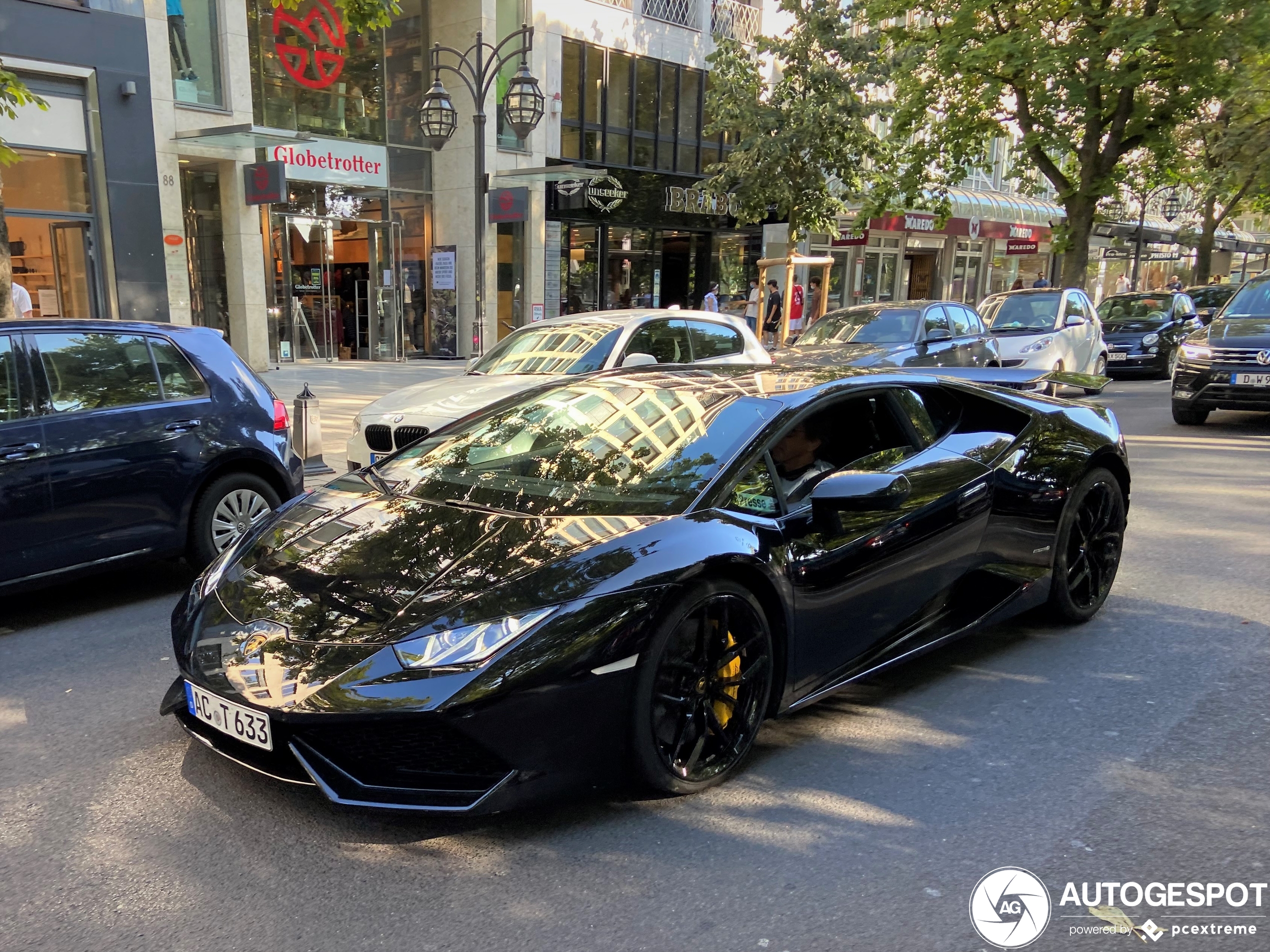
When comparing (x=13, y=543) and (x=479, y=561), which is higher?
(x=479, y=561)

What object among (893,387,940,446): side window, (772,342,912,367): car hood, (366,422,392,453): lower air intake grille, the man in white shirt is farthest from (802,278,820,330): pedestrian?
(893,387,940,446): side window

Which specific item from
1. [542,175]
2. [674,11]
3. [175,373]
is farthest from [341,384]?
[674,11]

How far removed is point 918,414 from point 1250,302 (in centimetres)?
1050

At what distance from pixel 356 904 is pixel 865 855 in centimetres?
148

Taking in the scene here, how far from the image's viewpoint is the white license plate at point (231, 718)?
2.76m

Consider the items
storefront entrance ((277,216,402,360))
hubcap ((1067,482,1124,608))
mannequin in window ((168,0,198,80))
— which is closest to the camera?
hubcap ((1067,482,1124,608))

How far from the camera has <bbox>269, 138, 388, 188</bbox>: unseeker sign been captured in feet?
62.6

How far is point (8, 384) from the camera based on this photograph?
192 inches

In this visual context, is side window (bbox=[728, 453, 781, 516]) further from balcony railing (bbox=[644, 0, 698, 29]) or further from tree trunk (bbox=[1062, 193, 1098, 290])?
balcony railing (bbox=[644, 0, 698, 29])

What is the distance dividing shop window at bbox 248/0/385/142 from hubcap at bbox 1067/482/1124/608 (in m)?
16.9

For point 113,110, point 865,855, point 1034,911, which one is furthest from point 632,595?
point 113,110

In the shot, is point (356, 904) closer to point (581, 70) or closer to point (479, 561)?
point (479, 561)

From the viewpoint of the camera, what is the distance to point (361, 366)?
64.4ft

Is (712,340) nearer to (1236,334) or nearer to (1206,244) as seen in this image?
(1236,334)
